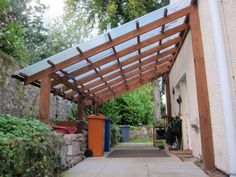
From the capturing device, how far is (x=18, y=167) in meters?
3.40

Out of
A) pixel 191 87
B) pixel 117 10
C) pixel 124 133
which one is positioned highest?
pixel 117 10

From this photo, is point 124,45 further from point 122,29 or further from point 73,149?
point 73,149

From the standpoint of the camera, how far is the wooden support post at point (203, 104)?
5.32 meters

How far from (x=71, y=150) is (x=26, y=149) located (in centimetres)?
273

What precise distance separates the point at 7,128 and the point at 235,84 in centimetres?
327

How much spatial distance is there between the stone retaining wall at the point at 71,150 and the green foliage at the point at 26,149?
989 mm

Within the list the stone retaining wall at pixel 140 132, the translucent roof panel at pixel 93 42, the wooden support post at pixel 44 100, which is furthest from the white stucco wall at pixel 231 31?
the stone retaining wall at pixel 140 132

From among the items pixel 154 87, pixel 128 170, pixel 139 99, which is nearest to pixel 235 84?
pixel 128 170

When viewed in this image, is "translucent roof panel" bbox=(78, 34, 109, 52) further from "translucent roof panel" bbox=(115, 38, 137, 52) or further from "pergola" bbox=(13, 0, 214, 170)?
"translucent roof panel" bbox=(115, 38, 137, 52)

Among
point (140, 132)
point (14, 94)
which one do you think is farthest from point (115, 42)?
point (140, 132)

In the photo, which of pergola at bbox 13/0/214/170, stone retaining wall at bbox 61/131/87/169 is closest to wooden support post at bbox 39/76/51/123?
pergola at bbox 13/0/214/170

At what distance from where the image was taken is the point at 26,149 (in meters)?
3.60

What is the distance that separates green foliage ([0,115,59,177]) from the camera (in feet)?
10.6

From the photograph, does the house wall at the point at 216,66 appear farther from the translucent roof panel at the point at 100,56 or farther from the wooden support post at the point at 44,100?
the wooden support post at the point at 44,100
